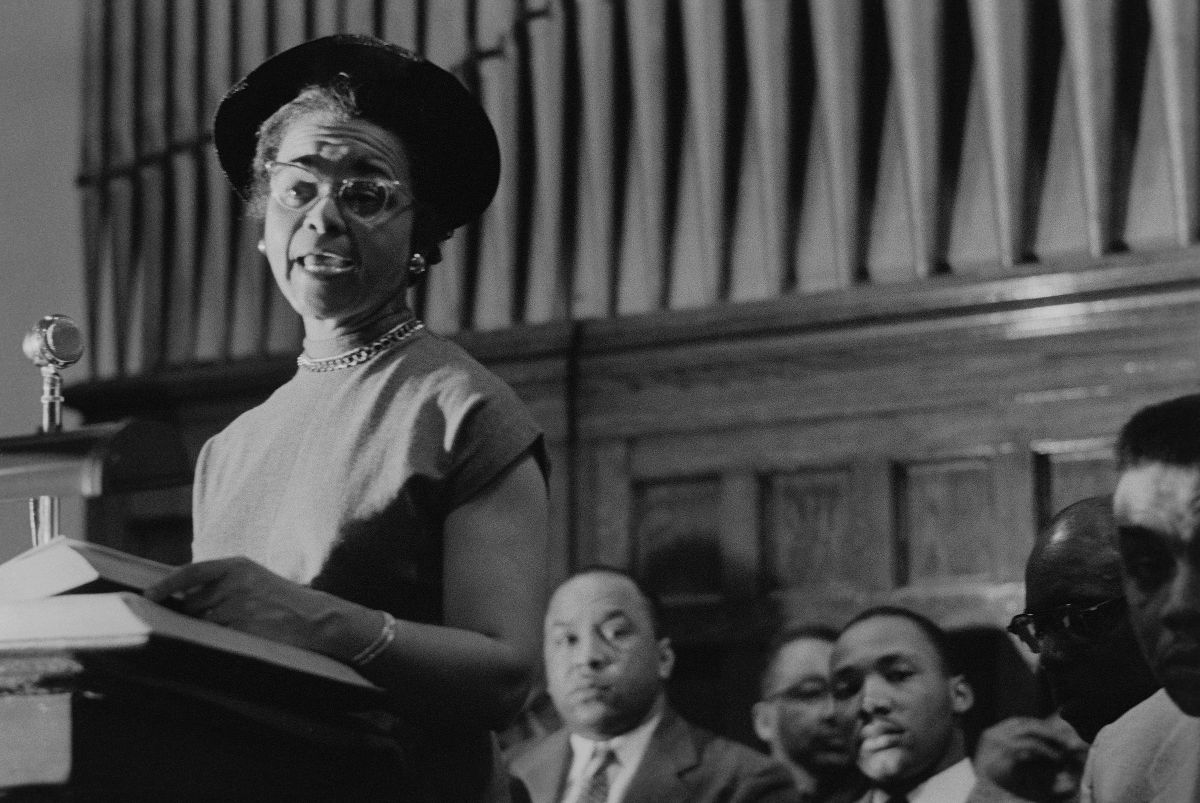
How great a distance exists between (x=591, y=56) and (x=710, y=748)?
1773mm

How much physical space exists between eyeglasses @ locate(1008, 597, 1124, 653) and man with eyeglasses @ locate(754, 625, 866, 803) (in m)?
1.69

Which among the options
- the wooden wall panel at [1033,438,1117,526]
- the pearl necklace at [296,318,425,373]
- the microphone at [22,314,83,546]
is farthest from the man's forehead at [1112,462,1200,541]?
the wooden wall panel at [1033,438,1117,526]

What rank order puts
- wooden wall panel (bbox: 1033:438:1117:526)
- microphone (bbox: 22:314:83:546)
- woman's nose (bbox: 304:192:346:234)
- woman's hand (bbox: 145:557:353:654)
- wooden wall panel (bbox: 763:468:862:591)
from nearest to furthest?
woman's hand (bbox: 145:557:353:654)
woman's nose (bbox: 304:192:346:234)
microphone (bbox: 22:314:83:546)
wooden wall panel (bbox: 1033:438:1117:526)
wooden wall panel (bbox: 763:468:862:591)

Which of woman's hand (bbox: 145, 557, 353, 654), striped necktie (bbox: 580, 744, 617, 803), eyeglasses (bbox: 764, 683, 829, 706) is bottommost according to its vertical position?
striped necktie (bbox: 580, 744, 617, 803)

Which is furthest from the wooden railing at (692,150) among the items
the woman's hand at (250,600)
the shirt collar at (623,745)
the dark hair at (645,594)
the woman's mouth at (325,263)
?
the woman's hand at (250,600)

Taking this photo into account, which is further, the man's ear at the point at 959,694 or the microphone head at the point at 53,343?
the man's ear at the point at 959,694

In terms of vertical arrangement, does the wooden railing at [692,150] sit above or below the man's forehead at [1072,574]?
above

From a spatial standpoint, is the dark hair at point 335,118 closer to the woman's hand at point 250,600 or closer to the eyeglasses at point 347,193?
the eyeglasses at point 347,193

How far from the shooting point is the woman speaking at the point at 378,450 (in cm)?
164

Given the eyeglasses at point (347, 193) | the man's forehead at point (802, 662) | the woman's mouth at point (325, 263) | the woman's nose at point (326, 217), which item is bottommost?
the man's forehead at point (802, 662)

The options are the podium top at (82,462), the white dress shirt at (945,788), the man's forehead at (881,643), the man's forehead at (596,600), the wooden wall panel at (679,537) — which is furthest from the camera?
the wooden wall panel at (679,537)

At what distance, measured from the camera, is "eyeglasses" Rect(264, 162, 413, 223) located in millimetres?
1838

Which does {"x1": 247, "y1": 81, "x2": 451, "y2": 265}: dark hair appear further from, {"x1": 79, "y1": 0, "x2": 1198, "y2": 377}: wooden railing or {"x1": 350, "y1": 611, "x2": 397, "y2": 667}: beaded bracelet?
{"x1": 79, "y1": 0, "x2": 1198, "y2": 377}: wooden railing

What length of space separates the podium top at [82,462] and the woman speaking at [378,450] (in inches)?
14.0
